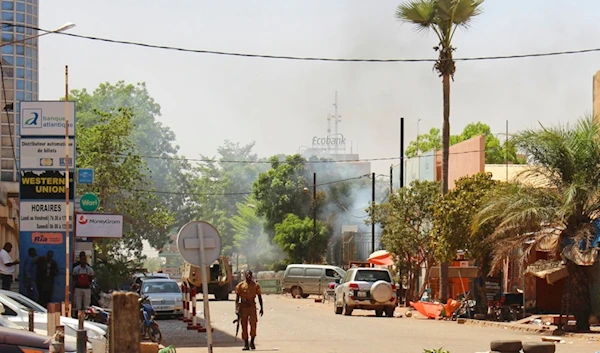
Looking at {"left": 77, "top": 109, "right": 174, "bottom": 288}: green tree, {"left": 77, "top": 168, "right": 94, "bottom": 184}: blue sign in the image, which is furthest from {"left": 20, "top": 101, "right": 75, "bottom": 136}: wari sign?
{"left": 77, "top": 109, "right": 174, "bottom": 288}: green tree

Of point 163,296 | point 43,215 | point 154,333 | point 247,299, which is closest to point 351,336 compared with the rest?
A: point 247,299

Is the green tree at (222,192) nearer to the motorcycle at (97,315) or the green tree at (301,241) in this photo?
the green tree at (301,241)

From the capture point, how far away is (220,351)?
23.2 metres

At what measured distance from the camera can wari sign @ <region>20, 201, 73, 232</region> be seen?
31000 millimetres

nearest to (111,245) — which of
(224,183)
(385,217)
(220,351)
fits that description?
(385,217)

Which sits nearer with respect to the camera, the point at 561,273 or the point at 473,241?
the point at 561,273

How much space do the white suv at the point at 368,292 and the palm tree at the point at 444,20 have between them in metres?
4.16

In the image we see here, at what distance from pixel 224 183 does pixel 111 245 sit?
282ft

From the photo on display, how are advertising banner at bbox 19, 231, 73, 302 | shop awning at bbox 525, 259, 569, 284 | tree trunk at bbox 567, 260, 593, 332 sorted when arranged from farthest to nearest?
shop awning at bbox 525, 259, 569, 284 < advertising banner at bbox 19, 231, 73, 302 < tree trunk at bbox 567, 260, 593, 332

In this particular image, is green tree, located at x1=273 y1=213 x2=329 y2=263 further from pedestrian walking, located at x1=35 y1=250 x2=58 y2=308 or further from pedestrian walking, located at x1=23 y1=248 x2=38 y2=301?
pedestrian walking, located at x1=35 y1=250 x2=58 y2=308

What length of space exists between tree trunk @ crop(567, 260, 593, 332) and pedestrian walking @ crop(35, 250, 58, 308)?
46.6ft

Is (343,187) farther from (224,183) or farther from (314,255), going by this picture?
(224,183)

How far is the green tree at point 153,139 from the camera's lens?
123688 mm

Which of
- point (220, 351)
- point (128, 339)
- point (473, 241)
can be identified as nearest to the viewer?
point (128, 339)
